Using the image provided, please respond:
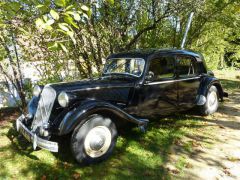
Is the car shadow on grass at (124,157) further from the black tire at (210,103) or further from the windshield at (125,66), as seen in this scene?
the windshield at (125,66)

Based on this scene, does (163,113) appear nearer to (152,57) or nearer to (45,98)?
(152,57)

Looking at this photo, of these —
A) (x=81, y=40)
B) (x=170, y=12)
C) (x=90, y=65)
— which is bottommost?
(x=90, y=65)

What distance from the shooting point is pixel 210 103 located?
708 cm

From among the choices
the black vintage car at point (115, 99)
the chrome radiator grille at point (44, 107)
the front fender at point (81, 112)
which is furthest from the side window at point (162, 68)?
the chrome radiator grille at point (44, 107)

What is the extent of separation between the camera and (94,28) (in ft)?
28.3

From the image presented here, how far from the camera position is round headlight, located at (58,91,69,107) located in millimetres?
4324

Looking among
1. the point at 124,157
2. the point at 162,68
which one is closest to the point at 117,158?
the point at 124,157

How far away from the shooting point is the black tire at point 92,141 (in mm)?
4160

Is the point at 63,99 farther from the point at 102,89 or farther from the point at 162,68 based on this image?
the point at 162,68

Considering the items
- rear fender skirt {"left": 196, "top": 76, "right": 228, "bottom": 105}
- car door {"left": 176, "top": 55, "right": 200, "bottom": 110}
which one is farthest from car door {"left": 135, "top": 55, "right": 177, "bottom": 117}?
rear fender skirt {"left": 196, "top": 76, "right": 228, "bottom": 105}

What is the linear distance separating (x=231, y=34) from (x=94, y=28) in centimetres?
1079

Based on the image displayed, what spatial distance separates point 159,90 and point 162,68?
51 centimetres

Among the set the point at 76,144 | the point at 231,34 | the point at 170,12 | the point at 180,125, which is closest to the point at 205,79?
the point at 180,125

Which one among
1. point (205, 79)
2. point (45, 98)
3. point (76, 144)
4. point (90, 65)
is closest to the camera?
point (76, 144)
